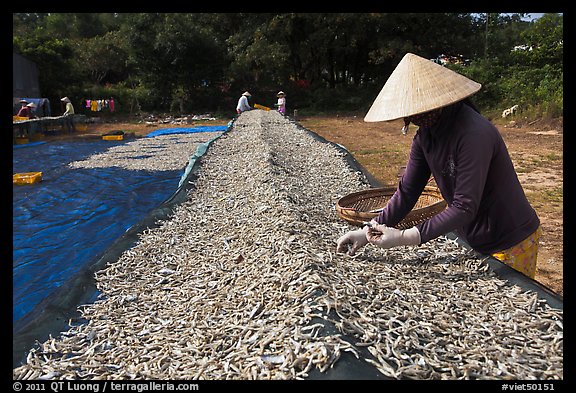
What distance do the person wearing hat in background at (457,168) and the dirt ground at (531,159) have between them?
2.52 feet

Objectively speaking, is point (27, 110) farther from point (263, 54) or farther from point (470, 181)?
point (470, 181)

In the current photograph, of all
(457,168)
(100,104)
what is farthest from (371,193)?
(100,104)

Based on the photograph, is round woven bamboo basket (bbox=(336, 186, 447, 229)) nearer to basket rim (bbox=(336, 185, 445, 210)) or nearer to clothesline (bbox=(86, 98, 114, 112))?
basket rim (bbox=(336, 185, 445, 210))

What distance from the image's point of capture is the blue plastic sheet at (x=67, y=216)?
11.6 feet

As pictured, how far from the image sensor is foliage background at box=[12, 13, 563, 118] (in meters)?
17.7

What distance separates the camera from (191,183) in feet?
16.7

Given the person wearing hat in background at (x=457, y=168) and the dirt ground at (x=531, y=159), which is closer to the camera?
the person wearing hat in background at (x=457, y=168)

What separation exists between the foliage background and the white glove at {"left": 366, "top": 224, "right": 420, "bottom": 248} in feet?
46.6

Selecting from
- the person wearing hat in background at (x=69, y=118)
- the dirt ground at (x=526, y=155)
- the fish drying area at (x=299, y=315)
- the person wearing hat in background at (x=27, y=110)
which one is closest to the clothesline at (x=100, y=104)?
the dirt ground at (x=526, y=155)

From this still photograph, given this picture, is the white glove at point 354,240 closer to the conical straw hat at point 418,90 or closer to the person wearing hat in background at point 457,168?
the person wearing hat in background at point 457,168

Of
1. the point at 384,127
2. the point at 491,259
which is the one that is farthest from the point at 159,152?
the point at 491,259
